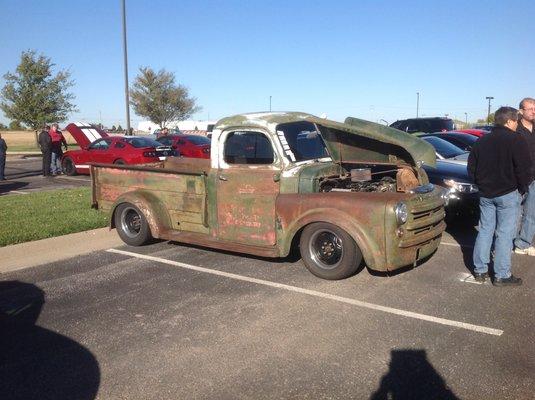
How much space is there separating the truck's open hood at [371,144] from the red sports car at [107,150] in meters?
9.81

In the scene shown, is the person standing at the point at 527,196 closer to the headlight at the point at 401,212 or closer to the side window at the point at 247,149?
the headlight at the point at 401,212

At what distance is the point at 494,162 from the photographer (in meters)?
5.16

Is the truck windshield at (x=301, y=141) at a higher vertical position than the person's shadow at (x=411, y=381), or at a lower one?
higher

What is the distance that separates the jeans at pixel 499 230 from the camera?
17.0ft

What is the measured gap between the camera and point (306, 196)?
5547 mm

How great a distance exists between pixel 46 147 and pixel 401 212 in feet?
48.6

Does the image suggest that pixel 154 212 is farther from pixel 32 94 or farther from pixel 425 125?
pixel 32 94

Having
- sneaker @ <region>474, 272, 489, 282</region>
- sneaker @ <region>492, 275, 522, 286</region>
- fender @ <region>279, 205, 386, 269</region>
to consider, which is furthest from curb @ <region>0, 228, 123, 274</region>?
sneaker @ <region>492, 275, 522, 286</region>

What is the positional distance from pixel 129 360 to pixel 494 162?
3998mm

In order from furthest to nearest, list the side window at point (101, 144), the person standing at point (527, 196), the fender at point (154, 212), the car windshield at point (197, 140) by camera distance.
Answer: the car windshield at point (197, 140) → the side window at point (101, 144) → the fender at point (154, 212) → the person standing at point (527, 196)

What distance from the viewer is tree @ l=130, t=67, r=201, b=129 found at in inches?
1907

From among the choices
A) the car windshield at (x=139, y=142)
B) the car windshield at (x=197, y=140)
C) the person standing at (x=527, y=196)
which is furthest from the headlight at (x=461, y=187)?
the car windshield at (x=197, y=140)

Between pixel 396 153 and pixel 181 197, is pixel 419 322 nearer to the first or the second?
pixel 396 153

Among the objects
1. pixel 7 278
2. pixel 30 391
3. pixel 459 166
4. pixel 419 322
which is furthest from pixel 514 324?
pixel 7 278
